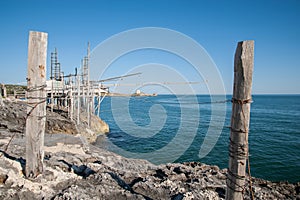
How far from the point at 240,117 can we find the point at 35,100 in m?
3.92

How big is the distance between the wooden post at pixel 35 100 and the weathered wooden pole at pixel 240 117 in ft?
12.1

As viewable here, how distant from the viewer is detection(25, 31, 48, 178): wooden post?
12.3ft

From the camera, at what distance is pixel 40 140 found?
401 cm

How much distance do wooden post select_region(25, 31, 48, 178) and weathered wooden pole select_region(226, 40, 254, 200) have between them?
3692 millimetres

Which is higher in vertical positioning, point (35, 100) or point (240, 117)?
point (35, 100)

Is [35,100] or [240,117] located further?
[35,100]

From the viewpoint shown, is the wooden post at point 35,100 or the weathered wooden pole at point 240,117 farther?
the wooden post at point 35,100

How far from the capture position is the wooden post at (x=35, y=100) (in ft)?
12.3

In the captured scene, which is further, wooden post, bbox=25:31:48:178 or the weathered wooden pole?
wooden post, bbox=25:31:48:178

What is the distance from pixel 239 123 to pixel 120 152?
1229cm

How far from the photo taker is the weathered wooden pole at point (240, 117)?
2.54 metres

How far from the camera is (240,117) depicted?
2699 millimetres

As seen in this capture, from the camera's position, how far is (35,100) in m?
3.87

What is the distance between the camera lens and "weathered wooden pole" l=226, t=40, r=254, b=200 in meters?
2.54
